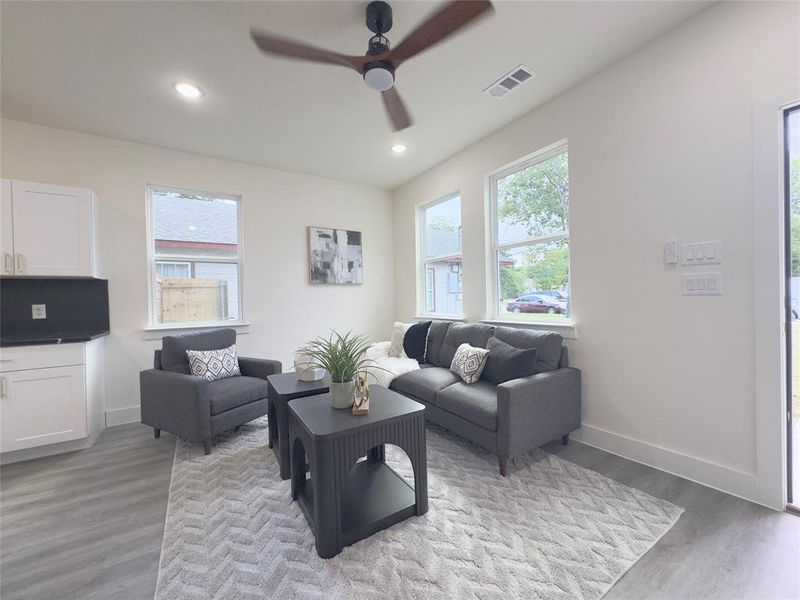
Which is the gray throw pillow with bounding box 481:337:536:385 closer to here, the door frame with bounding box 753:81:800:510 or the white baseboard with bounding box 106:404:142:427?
the door frame with bounding box 753:81:800:510

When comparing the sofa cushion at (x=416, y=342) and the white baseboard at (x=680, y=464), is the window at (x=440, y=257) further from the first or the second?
the white baseboard at (x=680, y=464)

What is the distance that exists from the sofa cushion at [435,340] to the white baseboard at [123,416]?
2.88 m

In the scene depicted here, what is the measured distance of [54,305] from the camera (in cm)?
296

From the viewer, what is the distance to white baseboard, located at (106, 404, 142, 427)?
10.3 ft

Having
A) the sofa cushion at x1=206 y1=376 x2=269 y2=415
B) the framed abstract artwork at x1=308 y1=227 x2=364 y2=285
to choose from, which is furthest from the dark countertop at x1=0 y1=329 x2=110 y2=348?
the framed abstract artwork at x1=308 y1=227 x2=364 y2=285

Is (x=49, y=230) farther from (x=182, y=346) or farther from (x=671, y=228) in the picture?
(x=671, y=228)

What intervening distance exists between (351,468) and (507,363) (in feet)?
4.56

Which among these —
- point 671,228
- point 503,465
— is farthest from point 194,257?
point 671,228

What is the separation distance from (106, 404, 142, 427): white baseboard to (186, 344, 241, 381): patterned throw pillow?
969 millimetres

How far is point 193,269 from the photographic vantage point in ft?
11.9

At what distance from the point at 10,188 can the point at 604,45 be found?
4431mm

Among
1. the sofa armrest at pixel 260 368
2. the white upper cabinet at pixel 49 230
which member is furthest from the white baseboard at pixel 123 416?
the white upper cabinet at pixel 49 230

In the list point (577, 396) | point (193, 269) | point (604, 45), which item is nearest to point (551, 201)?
point (604, 45)

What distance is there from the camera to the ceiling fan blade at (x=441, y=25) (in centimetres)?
141
